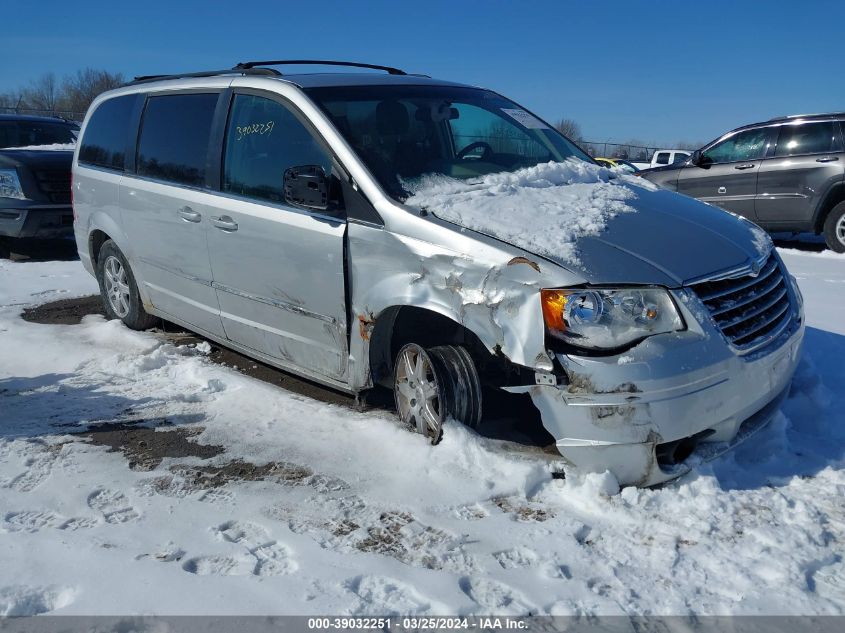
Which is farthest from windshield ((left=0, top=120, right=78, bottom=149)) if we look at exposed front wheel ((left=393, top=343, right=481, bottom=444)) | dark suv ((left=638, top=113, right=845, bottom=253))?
exposed front wheel ((left=393, top=343, right=481, bottom=444))

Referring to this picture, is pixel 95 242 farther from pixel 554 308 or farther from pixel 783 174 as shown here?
pixel 783 174

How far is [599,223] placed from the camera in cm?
338

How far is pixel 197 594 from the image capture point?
254cm

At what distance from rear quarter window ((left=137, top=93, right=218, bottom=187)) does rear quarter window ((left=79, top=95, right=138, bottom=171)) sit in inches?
12.0

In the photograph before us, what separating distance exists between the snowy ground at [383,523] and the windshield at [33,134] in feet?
24.4

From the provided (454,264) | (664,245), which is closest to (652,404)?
(664,245)

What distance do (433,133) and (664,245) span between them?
1.47 m

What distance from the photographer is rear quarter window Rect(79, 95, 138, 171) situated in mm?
5594

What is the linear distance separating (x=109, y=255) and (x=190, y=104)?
1.61 meters

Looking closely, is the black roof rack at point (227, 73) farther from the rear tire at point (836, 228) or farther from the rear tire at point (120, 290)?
the rear tire at point (836, 228)

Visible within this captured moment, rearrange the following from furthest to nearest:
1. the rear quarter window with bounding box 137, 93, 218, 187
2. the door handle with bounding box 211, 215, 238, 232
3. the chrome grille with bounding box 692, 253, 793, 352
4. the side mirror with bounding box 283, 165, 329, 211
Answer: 1. the rear quarter window with bounding box 137, 93, 218, 187
2. the door handle with bounding box 211, 215, 238, 232
3. the side mirror with bounding box 283, 165, 329, 211
4. the chrome grille with bounding box 692, 253, 793, 352

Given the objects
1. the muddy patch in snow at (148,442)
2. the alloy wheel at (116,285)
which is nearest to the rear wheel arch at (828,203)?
the alloy wheel at (116,285)

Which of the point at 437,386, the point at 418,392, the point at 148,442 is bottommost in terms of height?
the point at 148,442

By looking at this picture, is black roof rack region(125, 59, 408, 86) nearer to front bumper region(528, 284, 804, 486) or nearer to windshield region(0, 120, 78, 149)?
front bumper region(528, 284, 804, 486)
